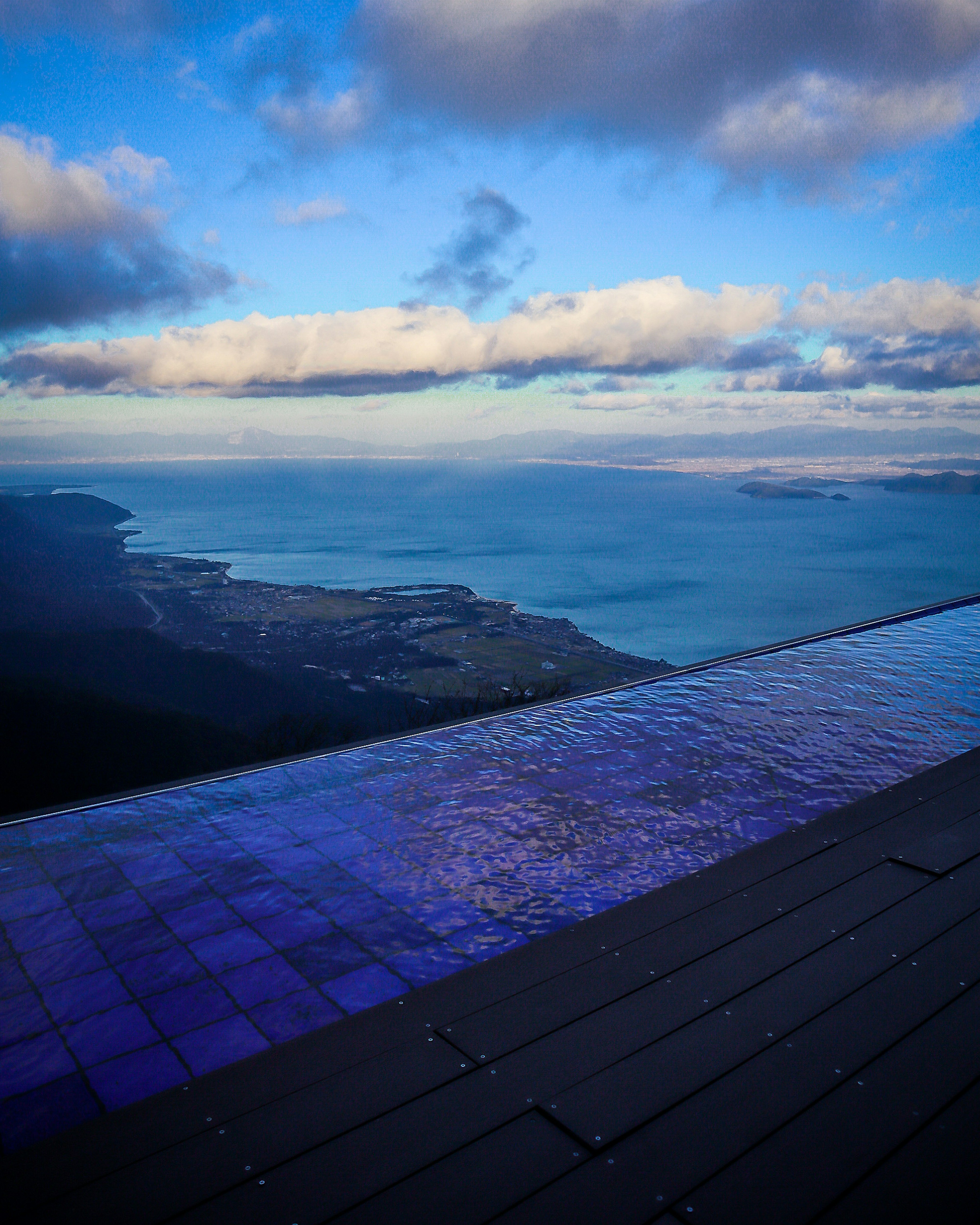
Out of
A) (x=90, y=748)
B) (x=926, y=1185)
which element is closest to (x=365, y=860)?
(x=926, y=1185)

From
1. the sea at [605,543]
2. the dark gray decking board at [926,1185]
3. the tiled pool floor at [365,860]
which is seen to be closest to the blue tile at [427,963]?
the tiled pool floor at [365,860]

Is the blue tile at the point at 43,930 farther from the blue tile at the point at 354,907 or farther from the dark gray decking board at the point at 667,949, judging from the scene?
the dark gray decking board at the point at 667,949

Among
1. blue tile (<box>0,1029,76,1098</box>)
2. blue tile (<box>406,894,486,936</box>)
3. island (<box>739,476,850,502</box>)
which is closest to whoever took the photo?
blue tile (<box>0,1029,76,1098</box>)

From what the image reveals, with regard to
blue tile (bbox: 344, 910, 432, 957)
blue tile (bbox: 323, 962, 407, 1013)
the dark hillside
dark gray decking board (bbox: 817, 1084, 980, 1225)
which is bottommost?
the dark hillside

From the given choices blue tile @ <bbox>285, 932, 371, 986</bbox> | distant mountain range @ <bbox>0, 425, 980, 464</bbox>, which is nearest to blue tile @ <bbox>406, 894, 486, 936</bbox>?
blue tile @ <bbox>285, 932, 371, 986</bbox>

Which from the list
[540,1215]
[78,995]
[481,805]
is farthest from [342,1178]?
[481,805]

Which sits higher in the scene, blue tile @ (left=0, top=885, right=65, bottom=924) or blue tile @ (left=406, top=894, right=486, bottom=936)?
blue tile @ (left=0, top=885, right=65, bottom=924)

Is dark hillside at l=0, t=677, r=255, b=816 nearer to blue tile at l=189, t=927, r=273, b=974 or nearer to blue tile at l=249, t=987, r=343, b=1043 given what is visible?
blue tile at l=189, t=927, r=273, b=974

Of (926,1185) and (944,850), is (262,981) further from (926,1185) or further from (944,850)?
(944,850)
